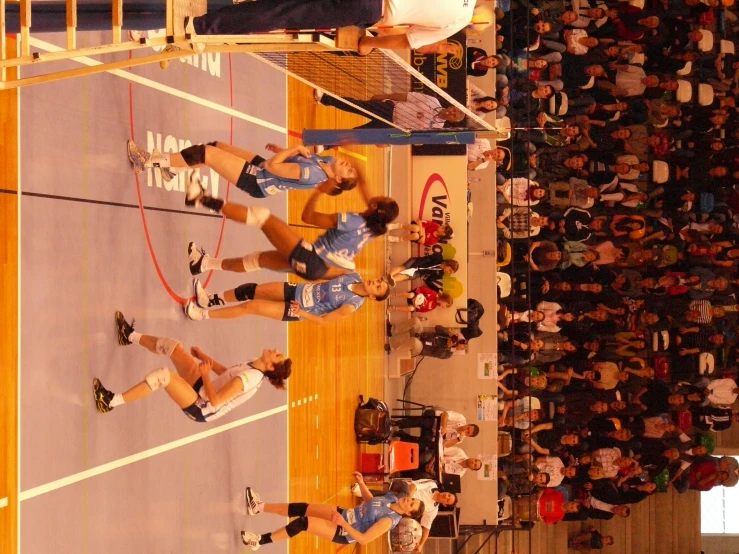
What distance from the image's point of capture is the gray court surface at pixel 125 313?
5484 millimetres

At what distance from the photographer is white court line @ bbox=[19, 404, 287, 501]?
5445 millimetres

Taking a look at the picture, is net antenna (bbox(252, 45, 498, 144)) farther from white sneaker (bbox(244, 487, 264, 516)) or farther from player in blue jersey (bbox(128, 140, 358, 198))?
white sneaker (bbox(244, 487, 264, 516))

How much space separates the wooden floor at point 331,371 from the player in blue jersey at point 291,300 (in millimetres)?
2163

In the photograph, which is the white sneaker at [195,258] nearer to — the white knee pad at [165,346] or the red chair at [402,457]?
the white knee pad at [165,346]

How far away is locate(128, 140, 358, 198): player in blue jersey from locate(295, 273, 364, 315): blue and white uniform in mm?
845

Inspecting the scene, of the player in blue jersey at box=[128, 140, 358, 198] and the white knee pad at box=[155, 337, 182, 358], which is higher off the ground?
the player in blue jersey at box=[128, 140, 358, 198]

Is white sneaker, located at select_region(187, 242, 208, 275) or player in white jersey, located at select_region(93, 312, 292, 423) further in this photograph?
white sneaker, located at select_region(187, 242, 208, 275)

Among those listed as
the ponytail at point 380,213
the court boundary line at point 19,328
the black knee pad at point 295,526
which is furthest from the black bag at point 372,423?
the court boundary line at point 19,328

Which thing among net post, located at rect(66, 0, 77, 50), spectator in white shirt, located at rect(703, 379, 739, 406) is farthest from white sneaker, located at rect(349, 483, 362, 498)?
net post, located at rect(66, 0, 77, 50)

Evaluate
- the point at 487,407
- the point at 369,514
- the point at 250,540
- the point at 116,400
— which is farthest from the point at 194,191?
the point at 487,407

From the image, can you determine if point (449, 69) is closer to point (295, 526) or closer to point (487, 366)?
point (487, 366)

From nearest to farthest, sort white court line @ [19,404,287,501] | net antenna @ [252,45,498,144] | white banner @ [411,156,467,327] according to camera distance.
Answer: white court line @ [19,404,287,501], net antenna @ [252,45,498,144], white banner @ [411,156,467,327]

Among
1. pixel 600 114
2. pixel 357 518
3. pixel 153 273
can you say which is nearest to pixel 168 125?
pixel 153 273

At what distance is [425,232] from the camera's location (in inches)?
460
